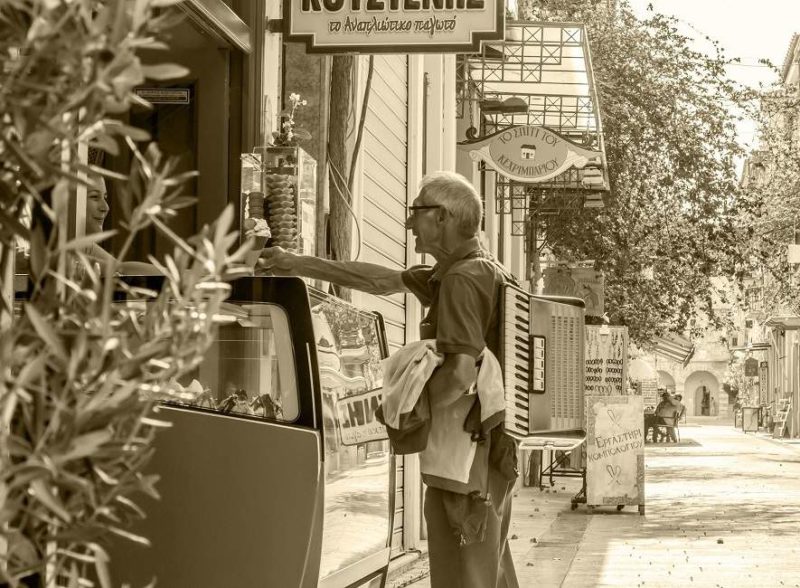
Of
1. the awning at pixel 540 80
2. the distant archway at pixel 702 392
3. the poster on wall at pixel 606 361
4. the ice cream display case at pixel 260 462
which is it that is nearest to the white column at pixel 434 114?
the awning at pixel 540 80

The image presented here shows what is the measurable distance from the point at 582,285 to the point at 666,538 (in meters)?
8.84

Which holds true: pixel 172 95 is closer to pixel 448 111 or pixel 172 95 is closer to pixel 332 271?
pixel 332 271

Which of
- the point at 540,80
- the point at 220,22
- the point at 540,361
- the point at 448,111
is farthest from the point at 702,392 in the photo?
the point at 540,361

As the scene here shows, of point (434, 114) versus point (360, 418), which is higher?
point (434, 114)

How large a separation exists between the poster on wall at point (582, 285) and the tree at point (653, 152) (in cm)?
174

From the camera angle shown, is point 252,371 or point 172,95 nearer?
point 252,371

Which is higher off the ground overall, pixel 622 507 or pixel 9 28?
pixel 9 28

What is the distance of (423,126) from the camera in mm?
12164

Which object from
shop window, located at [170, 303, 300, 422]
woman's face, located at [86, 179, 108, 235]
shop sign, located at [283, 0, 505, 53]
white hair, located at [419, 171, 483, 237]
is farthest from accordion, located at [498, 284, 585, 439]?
shop sign, located at [283, 0, 505, 53]

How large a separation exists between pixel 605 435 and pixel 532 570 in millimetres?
5324

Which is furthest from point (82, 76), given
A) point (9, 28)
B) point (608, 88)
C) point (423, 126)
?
point (608, 88)

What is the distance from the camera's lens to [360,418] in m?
4.56

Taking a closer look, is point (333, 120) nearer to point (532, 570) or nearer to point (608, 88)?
point (532, 570)

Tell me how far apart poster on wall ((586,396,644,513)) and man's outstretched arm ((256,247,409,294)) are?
10048 mm
